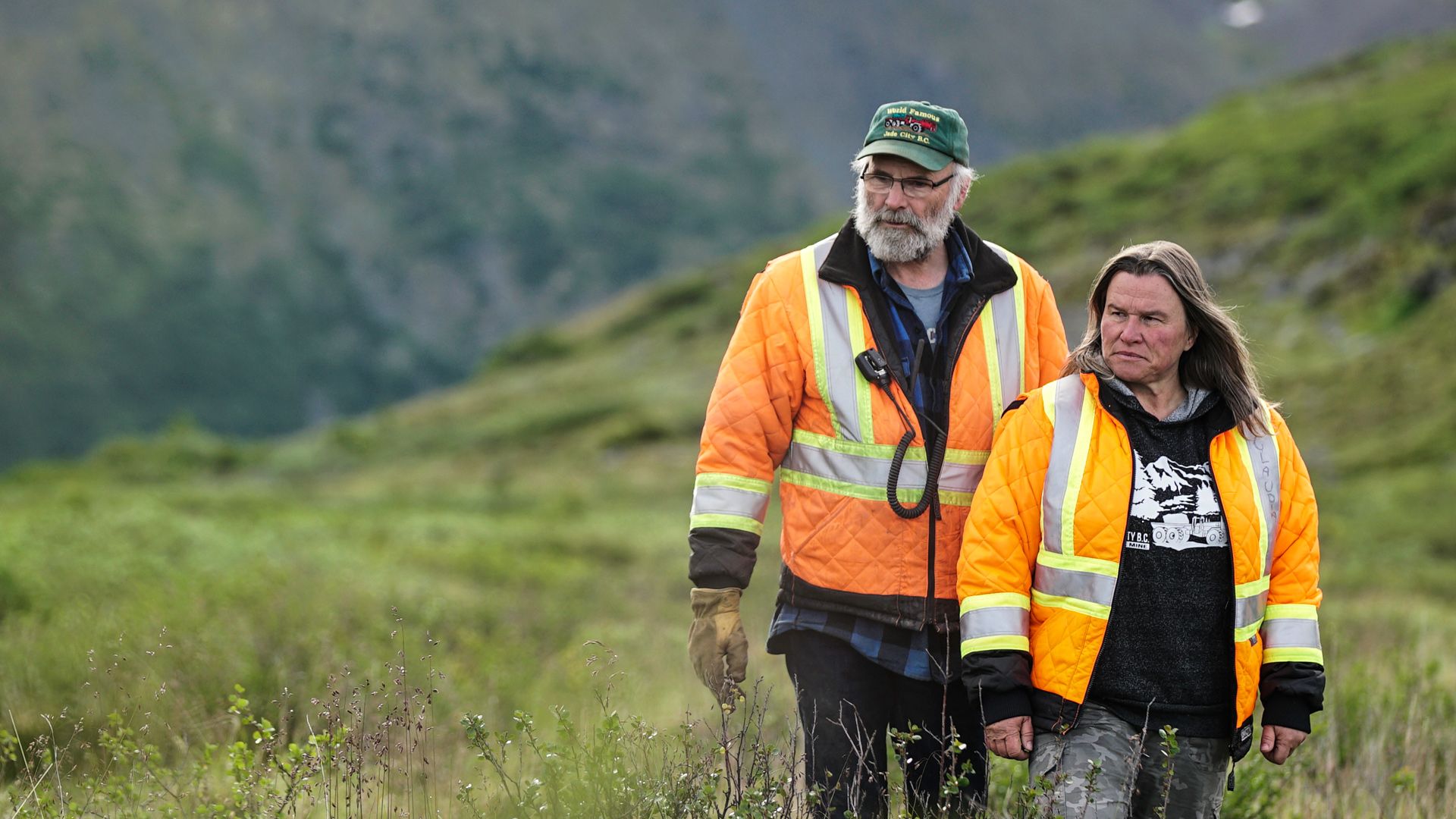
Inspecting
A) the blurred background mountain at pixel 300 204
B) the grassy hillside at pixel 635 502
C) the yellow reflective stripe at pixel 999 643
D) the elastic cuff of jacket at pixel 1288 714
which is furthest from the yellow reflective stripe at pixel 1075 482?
the blurred background mountain at pixel 300 204

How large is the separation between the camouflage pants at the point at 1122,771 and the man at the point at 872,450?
47 centimetres

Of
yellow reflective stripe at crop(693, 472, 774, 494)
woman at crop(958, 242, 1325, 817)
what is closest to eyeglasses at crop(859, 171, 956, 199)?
woman at crop(958, 242, 1325, 817)

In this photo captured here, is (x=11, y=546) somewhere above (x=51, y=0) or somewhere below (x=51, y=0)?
below

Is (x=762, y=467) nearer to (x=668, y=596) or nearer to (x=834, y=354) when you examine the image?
(x=834, y=354)

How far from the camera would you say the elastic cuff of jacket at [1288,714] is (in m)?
3.57

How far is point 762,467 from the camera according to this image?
401 centimetres

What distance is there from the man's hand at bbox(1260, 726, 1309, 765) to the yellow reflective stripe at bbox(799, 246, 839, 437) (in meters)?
1.47

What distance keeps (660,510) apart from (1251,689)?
2148 cm

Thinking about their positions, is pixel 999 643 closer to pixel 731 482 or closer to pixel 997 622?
pixel 997 622

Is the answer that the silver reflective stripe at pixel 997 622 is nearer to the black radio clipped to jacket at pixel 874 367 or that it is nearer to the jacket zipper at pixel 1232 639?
the jacket zipper at pixel 1232 639

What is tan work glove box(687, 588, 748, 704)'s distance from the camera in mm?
3904

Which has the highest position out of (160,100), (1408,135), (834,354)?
(160,100)

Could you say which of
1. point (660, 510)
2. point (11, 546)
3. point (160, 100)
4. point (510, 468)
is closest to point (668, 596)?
point (11, 546)

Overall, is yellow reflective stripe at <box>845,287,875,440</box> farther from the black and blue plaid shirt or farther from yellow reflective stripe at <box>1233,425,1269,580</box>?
yellow reflective stripe at <box>1233,425,1269,580</box>
